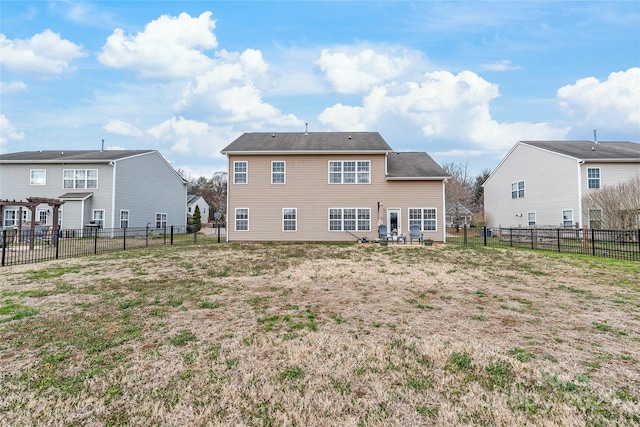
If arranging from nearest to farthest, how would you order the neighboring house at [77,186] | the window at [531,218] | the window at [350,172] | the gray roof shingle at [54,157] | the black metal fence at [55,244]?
the black metal fence at [55,244] < the window at [350,172] < the neighboring house at [77,186] < the gray roof shingle at [54,157] < the window at [531,218]

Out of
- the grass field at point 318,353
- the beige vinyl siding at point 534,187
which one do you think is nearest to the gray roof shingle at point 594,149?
the beige vinyl siding at point 534,187

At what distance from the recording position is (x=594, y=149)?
21344mm

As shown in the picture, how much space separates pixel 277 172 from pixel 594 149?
2397 cm

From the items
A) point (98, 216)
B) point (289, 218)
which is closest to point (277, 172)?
point (289, 218)

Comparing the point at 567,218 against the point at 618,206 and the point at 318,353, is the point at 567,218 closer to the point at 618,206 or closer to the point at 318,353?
the point at 618,206

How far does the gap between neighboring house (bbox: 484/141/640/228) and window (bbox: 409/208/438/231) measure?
9.35m

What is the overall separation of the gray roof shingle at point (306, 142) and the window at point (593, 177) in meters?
13.8

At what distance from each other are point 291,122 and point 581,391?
90.4ft

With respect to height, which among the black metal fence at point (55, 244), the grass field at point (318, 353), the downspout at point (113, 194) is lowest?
the grass field at point (318, 353)

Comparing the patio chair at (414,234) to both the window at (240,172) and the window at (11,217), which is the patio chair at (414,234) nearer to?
the window at (240,172)

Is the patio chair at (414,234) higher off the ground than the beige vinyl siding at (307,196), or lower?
lower

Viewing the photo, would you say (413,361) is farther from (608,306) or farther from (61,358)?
(608,306)

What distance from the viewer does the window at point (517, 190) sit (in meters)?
23.8

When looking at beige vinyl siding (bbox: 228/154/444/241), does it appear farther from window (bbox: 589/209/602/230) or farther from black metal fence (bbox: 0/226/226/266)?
window (bbox: 589/209/602/230)
